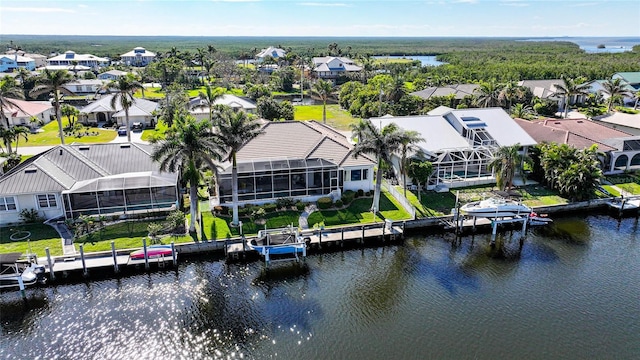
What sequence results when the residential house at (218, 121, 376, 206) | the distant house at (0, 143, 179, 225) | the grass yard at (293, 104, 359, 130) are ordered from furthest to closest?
the grass yard at (293, 104, 359, 130) < the residential house at (218, 121, 376, 206) < the distant house at (0, 143, 179, 225)

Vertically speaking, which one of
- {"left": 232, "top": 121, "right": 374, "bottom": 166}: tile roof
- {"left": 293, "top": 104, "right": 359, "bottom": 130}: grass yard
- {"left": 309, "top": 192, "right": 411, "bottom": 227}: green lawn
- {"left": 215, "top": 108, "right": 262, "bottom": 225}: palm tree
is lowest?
{"left": 309, "top": 192, "right": 411, "bottom": 227}: green lawn

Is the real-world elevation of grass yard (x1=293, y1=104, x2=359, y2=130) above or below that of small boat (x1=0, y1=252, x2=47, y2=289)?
above

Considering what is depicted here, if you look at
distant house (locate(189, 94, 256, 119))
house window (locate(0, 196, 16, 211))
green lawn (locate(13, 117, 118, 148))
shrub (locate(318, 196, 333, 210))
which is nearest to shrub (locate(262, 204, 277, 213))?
shrub (locate(318, 196, 333, 210))

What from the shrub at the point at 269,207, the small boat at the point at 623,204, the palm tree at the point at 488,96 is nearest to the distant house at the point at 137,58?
the palm tree at the point at 488,96

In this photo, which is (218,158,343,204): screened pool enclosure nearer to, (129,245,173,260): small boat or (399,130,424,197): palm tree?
(399,130,424,197): palm tree

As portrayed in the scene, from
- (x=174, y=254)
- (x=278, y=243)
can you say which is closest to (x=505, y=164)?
(x=278, y=243)

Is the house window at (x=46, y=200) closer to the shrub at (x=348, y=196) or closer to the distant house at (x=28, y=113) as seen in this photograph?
the shrub at (x=348, y=196)
